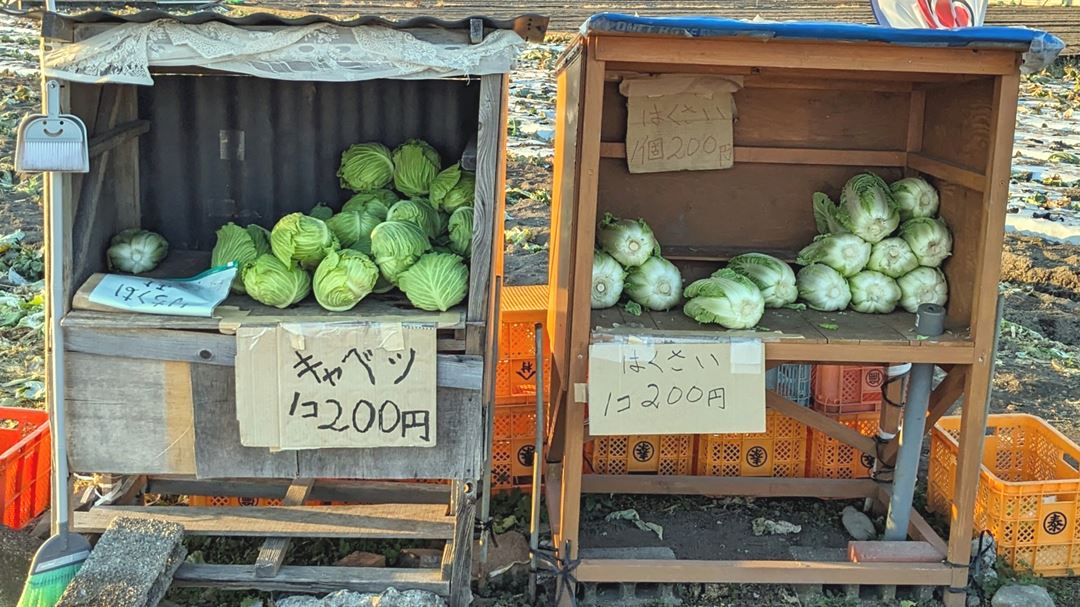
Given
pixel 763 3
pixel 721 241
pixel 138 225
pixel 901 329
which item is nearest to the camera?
pixel 901 329

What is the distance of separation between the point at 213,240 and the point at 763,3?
71.0 feet

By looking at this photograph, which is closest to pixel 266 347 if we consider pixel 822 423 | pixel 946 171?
pixel 822 423

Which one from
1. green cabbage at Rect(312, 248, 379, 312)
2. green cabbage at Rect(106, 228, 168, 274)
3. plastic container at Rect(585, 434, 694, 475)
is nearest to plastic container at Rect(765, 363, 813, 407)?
plastic container at Rect(585, 434, 694, 475)

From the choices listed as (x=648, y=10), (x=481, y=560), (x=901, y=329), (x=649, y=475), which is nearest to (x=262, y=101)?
(x=481, y=560)

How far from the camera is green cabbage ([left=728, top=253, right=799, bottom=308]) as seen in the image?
4980 mm

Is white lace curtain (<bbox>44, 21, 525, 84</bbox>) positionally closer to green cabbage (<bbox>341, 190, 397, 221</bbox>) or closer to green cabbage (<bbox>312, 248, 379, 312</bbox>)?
green cabbage (<bbox>312, 248, 379, 312</bbox>)

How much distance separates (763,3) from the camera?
80.2 ft

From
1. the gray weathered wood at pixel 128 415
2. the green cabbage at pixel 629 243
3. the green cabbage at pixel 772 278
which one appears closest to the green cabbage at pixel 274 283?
the gray weathered wood at pixel 128 415

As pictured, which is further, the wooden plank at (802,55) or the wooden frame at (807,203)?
the wooden frame at (807,203)

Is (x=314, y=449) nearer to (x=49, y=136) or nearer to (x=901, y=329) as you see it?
(x=49, y=136)

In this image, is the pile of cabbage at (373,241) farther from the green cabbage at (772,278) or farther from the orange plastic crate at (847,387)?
the orange plastic crate at (847,387)

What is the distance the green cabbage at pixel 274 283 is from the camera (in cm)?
434

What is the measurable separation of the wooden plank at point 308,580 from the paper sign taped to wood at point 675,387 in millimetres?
966

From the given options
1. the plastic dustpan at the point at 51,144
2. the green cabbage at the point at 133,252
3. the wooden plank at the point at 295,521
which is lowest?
the wooden plank at the point at 295,521
